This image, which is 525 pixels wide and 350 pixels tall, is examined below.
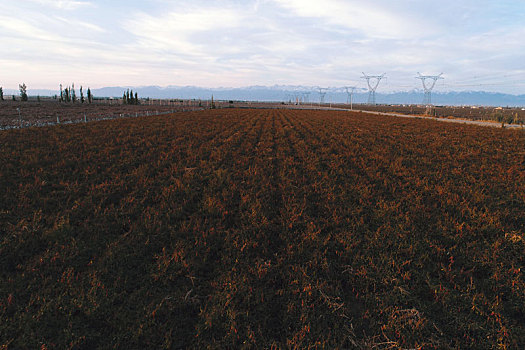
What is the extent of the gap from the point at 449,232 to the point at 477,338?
2723mm

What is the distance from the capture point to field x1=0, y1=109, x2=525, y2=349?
2.87 meters

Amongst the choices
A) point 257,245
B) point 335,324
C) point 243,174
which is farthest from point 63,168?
point 335,324

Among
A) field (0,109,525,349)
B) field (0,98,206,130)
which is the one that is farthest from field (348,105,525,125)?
field (0,98,206,130)

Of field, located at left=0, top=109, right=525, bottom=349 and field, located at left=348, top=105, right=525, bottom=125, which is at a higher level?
field, located at left=348, top=105, right=525, bottom=125

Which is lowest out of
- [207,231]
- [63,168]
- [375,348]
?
[375,348]

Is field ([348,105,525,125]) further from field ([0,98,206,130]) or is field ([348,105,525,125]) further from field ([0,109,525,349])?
field ([0,98,206,130])

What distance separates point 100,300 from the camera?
10.5 ft

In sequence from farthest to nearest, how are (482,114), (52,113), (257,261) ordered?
1. (482,114)
2. (52,113)
3. (257,261)

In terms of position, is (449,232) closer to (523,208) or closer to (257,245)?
(523,208)

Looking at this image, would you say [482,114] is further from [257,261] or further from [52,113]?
[52,113]

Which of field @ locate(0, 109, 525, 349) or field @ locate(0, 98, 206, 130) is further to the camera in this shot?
field @ locate(0, 98, 206, 130)

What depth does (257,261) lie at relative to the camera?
163 inches

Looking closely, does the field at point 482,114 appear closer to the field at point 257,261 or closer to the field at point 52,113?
the field at point 257,261

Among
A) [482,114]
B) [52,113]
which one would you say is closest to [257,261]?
[52,113]
